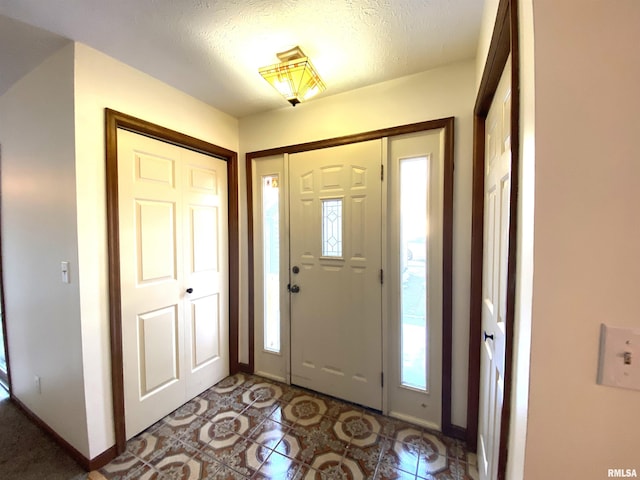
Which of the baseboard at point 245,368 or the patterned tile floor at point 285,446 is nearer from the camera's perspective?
the patterned tile floor at point 285,446

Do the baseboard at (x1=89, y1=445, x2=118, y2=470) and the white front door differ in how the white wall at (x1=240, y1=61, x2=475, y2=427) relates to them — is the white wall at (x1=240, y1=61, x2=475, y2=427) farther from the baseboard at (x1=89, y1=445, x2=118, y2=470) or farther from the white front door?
the baseboard at (x1=89, y1=445, x2=118, y2=470)

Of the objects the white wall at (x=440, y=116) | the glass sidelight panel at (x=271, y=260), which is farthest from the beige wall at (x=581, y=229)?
the glass sidelight panel at (x=271, y=260)

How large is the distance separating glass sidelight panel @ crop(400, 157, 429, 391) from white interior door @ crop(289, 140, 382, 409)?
0.55 feet

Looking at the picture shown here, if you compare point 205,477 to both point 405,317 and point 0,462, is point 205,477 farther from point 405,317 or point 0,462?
point 405,317

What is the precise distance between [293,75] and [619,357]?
1.72 meters

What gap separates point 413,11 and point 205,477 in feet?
8.63

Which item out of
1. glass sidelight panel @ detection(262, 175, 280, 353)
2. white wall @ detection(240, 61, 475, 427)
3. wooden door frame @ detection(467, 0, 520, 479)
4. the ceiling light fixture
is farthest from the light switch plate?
glass sidelight panel @ detection(262, 175, 280, 353)

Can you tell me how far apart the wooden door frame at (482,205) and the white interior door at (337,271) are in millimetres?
581

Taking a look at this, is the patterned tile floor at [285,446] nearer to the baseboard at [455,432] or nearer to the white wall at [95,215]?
the baseboard at [455,432]

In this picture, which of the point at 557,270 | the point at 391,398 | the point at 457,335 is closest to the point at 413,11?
the point at 557,270

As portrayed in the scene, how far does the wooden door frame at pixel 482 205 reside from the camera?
0.69 metres

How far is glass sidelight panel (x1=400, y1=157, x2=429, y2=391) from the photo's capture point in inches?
68.4

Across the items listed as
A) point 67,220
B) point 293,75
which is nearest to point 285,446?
point 67,220

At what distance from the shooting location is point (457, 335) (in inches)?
64.1
